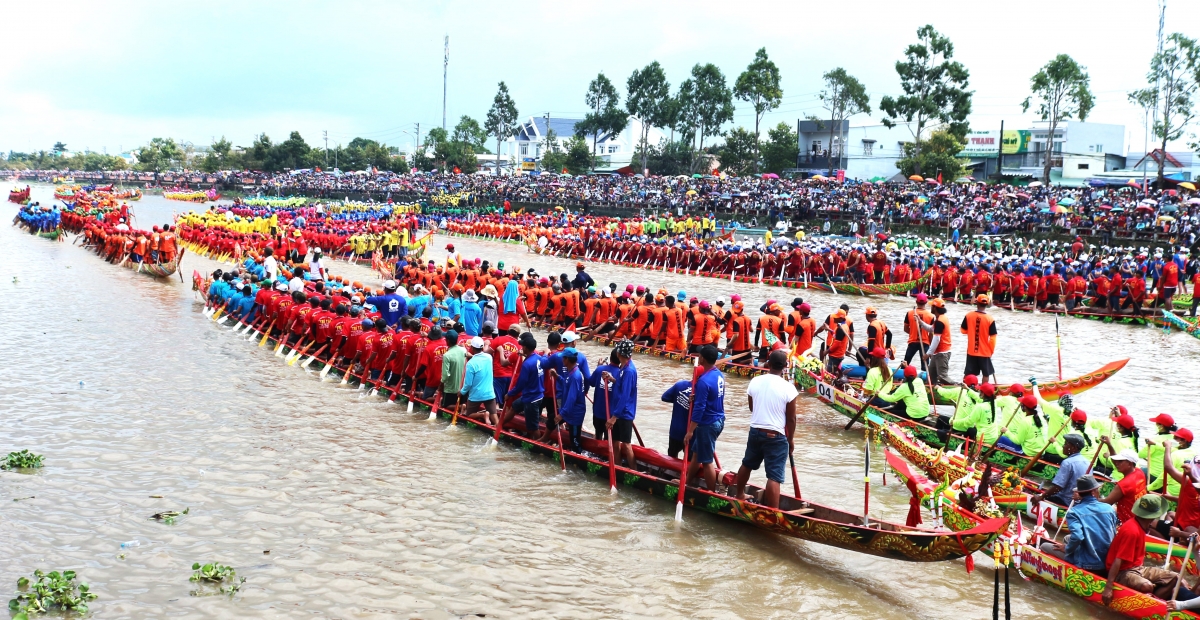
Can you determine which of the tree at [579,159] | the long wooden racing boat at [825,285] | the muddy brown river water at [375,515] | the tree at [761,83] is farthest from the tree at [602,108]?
the muddy brown river water at [375,515]

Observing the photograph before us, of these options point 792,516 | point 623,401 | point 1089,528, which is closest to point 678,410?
point 623,401

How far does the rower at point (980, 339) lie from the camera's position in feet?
43.9

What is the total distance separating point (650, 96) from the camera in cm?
7194

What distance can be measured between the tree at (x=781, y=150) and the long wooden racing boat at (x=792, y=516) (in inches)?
2263

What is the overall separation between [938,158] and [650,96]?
2788 centimetres

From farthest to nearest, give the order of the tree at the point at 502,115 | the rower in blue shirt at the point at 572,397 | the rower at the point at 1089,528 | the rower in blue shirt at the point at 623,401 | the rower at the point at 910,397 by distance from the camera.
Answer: the tree at the point at 502,115 → the rower at the point at 910,397 → the rower in blue shirt at the point at 572,397 → the rower in blue shirt at the point at 623,401 → the rower at the point at 1089,528

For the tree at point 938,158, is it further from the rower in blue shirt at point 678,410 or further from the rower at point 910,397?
the rower in blue shirt at point 678,410

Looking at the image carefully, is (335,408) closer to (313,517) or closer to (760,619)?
(313,517)

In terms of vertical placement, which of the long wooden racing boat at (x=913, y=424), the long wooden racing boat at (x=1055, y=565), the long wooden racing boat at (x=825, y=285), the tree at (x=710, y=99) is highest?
the tree at (x=710, y=99)

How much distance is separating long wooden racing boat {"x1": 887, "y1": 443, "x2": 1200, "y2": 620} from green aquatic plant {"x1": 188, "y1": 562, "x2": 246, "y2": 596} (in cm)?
579

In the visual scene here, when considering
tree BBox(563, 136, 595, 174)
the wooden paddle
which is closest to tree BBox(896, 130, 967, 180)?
tree BBox(563, 136, 595, 174)

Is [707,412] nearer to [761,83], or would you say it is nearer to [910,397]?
[910,397]

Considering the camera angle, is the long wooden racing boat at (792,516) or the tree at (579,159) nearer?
the long wooden racing boat at (792,516)

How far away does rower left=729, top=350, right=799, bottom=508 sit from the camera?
7703 millimetres
